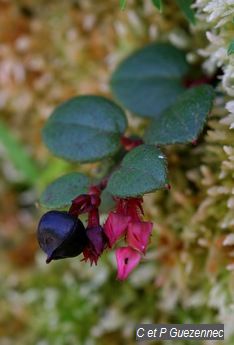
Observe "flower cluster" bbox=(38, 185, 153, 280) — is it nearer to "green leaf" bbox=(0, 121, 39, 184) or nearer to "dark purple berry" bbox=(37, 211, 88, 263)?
"dark purple berry" bbox=(37, 211, 88, 263)

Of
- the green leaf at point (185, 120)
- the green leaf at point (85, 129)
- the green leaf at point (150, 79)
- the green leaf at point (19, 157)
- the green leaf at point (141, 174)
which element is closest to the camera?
the green leaf at point (141, 174)

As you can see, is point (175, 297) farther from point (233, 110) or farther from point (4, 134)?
point (4, 134)

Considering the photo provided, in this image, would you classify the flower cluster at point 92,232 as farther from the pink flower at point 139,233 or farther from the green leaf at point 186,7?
the green leaf at point 186,7

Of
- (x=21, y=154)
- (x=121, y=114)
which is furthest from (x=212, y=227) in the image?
(x=21, y=154)

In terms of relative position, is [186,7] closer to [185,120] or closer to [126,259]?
[185,120]

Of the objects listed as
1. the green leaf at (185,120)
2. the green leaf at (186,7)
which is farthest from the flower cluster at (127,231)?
the green leaf at (186,7)

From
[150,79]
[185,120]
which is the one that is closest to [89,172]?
[150,79]
